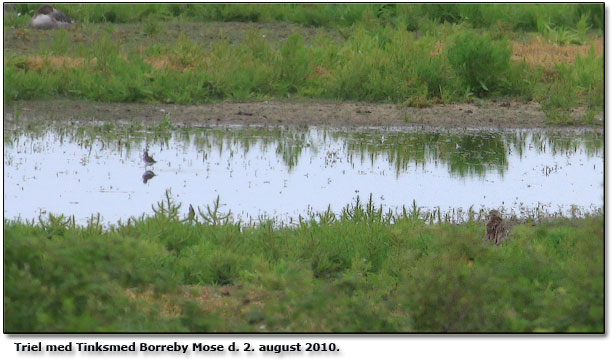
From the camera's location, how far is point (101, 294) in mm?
5246

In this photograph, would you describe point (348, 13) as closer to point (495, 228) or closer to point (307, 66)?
point (307, 66)

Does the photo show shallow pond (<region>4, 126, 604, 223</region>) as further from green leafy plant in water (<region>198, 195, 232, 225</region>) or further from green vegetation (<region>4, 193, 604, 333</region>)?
green vegetation (<region>4, 193, 604, 333</region>)

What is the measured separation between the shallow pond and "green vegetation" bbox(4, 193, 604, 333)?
1778 millimetres

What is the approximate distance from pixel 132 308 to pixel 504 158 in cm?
774

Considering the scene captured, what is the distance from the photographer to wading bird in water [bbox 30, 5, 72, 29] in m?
19.7

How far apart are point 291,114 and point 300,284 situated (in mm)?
9622

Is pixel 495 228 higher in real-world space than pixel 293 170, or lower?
higher

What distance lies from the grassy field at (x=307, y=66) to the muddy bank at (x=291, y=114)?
246 millimetres

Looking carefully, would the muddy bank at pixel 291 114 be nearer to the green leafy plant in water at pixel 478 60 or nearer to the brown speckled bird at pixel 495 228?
the green leafy plant in water at pixel 478 60

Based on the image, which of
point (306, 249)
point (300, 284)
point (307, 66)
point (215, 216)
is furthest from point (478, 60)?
point (300, 284)

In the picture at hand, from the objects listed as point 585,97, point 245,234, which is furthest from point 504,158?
point 245,234

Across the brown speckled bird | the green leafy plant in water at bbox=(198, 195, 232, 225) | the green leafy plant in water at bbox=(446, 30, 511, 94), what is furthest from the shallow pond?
the green leafy plant in water at bbox=(446, 30, 511, 94)

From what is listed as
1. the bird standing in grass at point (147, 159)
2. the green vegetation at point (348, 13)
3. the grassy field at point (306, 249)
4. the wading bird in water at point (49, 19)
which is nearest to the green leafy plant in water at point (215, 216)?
the grassy field at point (306, 249)

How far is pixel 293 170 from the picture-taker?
11.4m
